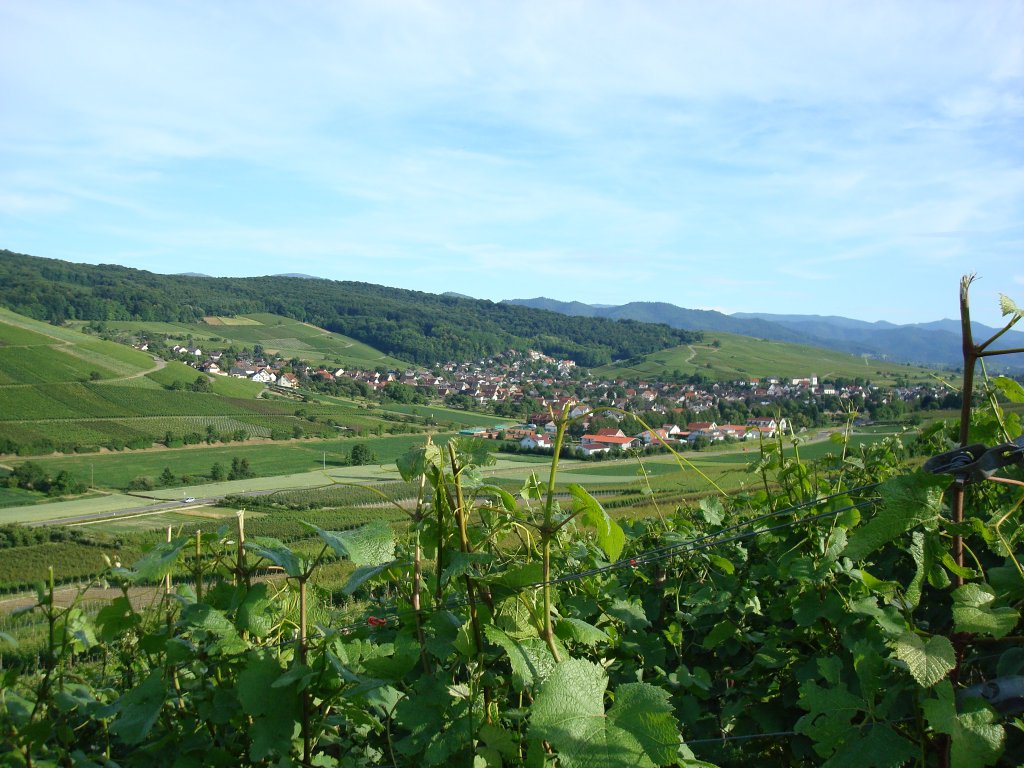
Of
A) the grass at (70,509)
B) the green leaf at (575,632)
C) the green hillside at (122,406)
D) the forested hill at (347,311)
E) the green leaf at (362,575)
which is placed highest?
the forested hill at (347,311)

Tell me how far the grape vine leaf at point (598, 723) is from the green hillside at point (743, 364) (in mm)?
74910

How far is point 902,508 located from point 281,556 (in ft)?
4.17

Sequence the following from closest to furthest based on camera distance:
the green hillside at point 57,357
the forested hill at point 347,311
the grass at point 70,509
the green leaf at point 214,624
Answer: the green leaf at point 214,624
the grass at point 70,509
the green hillside at point 57,357
the forested hill at point 347,311

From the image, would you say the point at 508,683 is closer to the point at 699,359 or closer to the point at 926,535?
the point at 926,535

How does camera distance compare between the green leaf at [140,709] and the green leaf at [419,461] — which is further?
the green leaf at [140,709]

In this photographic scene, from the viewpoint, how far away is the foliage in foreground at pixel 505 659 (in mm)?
1307

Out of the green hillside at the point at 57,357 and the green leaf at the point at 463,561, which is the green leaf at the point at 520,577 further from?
the green hillside at the point at 57,357

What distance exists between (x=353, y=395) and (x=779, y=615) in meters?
81.3

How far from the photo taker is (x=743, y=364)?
98688 millimetres

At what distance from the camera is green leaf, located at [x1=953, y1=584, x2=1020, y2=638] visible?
129 cm

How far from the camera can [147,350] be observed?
90125mm

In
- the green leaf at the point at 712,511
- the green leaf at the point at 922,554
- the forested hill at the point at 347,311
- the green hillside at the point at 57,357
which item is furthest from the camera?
the forested hill at the point at 347,311

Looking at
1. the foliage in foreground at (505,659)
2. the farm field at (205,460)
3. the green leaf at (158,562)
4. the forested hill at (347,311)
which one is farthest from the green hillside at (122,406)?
the green leaf at (158,562)

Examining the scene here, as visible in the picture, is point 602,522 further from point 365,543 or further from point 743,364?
point 743,364
